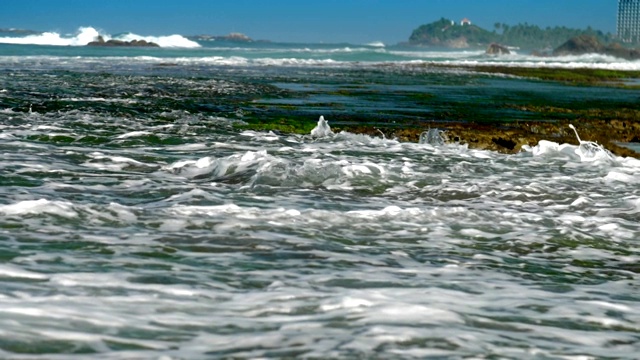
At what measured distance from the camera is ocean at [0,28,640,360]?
4.50m

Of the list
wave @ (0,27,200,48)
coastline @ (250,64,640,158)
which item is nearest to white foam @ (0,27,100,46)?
wave @ (0,27,200,48)

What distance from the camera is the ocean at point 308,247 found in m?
4.50

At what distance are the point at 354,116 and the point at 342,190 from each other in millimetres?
9396

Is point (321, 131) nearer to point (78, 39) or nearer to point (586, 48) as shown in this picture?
point (78, 39)

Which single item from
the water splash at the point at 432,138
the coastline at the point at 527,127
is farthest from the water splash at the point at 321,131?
the water splash at the point at 432,138

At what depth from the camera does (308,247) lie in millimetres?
6746

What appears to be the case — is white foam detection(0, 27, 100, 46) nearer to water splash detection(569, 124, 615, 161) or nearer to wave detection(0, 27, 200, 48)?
wave detection(0, 27, 200, 48)

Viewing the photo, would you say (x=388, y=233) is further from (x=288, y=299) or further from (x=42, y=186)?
(x=42, y=186)

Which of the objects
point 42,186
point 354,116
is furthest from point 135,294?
point 354,116

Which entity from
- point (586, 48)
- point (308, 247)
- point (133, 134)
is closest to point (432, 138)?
point (133, 134)

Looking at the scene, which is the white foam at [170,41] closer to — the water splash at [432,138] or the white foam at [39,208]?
the water splash at [432,138]

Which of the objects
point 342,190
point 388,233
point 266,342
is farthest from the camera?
point 342,190

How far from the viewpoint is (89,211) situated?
7.62 metres

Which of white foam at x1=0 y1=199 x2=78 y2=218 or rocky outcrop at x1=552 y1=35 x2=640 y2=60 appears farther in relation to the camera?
rocky outcrop at x1=552 y1=35 x2=640 y2=60
